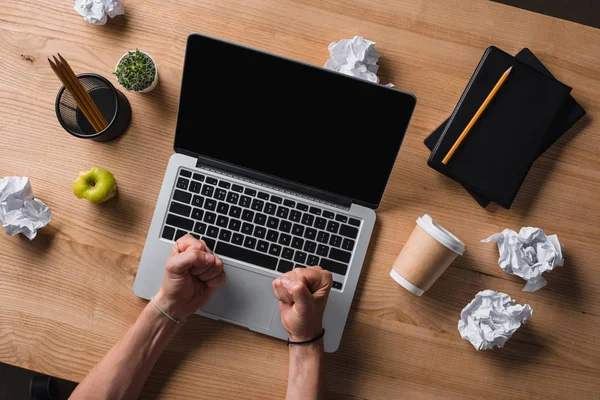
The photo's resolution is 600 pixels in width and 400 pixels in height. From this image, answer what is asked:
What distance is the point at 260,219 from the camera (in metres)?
0.88

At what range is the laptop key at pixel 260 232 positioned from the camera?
0.88 m

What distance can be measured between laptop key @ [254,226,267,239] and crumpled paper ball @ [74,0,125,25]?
477 millimetres

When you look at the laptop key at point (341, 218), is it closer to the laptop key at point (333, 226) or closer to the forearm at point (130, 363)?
the laptop key at point (333, 226)

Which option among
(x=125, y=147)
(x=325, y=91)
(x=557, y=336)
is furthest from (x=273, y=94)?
(x=557, y=336)

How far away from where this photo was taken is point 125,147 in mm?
914

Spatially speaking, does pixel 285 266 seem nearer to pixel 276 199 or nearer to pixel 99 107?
pixel 276 199

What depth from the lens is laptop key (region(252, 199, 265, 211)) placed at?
0.88 m

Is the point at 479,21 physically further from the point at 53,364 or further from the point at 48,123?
the point at 53,364

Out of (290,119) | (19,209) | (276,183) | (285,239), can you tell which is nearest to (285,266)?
(285,239)

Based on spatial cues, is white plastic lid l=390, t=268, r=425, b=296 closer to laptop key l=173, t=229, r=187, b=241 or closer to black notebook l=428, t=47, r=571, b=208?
black notebook l=428, t=47, r=571, b=208

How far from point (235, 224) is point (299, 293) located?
18cm

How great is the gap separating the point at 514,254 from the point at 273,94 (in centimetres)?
52

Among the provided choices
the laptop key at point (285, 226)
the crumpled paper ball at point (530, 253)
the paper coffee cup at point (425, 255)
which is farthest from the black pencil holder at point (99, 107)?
the crumpled paper ball at point (530, 253)

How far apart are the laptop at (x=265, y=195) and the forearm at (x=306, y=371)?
40 millimetres
